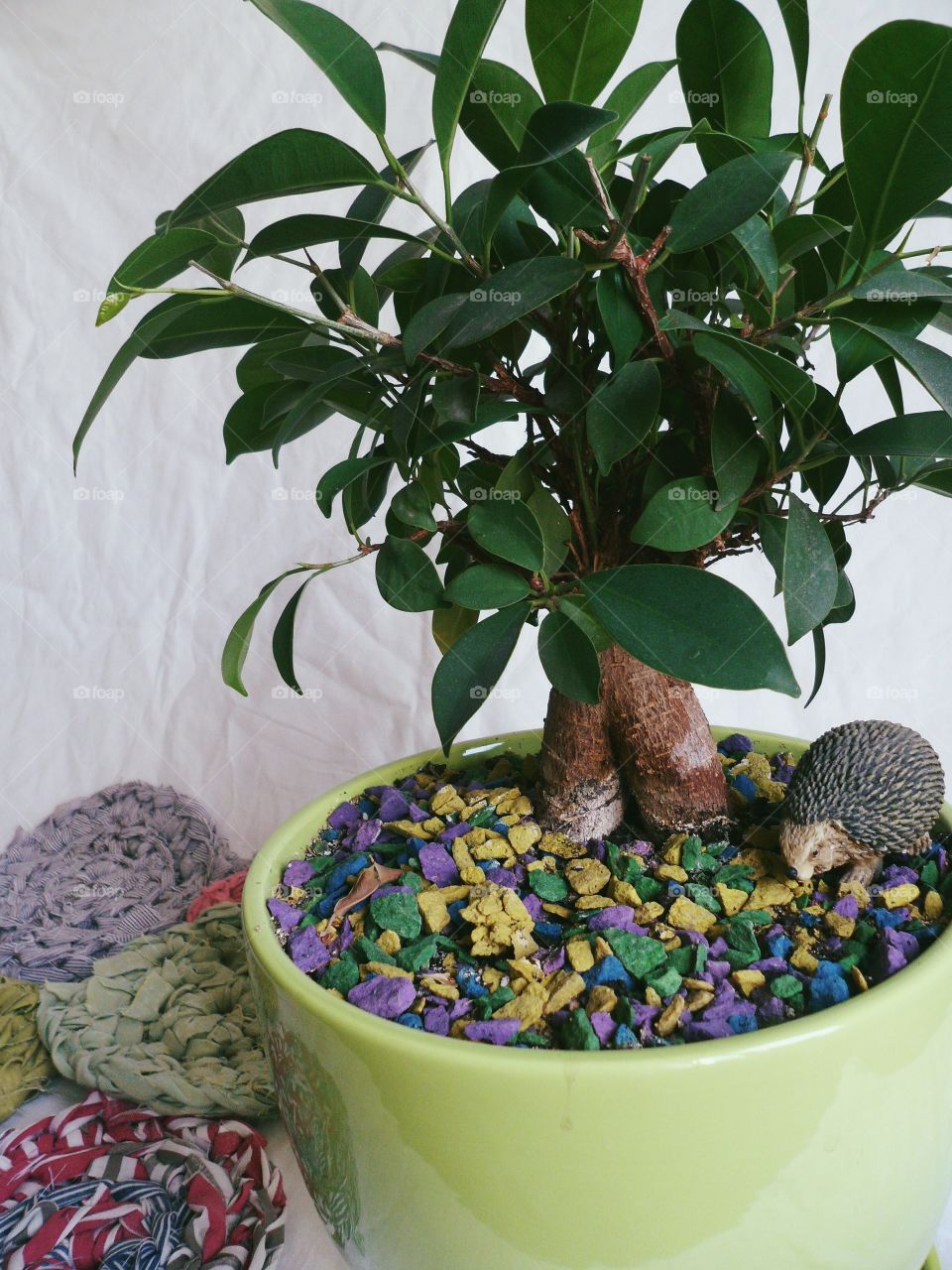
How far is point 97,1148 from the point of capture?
1.14 metres

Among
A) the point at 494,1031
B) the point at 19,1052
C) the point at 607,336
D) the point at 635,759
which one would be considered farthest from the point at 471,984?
the point at 19,1052

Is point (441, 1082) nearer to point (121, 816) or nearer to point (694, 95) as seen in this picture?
point (694, 95)

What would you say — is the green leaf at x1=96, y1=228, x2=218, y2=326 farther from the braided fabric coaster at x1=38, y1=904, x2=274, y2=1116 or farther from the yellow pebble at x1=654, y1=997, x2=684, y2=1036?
the braided fabric coaster at x1=38, y1=904, x2=274, y2=1116

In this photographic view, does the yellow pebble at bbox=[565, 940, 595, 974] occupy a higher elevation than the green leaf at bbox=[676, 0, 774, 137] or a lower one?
lower

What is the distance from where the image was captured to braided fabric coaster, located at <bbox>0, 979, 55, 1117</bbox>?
121 centimetres

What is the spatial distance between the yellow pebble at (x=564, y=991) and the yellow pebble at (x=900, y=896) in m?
0.25

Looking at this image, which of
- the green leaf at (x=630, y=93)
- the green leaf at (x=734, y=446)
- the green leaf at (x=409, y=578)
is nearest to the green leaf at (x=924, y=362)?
the green leaf at (x=734, y=446)

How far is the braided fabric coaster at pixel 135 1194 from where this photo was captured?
998mm

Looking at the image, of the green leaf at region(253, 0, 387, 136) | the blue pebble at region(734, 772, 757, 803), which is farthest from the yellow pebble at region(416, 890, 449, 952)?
the green leaf at region(253, 0, 387, 136)

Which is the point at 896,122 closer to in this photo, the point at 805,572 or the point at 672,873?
the point at 805,572

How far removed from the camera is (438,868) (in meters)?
0.91

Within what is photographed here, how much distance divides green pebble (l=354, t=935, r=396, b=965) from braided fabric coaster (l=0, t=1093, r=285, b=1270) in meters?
0.37

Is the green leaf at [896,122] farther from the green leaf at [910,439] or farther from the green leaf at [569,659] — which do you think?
the green leaf at [569,659]

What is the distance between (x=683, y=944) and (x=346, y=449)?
1.14 m
